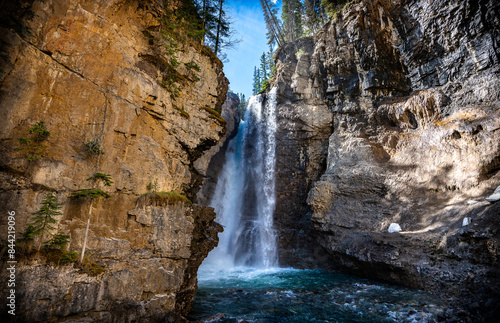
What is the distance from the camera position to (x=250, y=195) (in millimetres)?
24047

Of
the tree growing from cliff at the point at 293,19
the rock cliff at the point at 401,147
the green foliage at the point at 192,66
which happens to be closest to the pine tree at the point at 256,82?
the tree growing from cliff at the point at 293,19

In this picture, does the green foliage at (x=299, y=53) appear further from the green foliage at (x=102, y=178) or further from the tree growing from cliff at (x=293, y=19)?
the green foliage at (x=102, y=178)

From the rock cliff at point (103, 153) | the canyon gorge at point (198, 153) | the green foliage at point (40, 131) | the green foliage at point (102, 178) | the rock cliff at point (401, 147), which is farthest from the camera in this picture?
the rock cliff at point (401, 147)

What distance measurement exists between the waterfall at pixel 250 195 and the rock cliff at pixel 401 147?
3.75 feet

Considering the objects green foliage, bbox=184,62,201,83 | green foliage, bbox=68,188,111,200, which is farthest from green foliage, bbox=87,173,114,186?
green foliage, bbox=184,62,201,83

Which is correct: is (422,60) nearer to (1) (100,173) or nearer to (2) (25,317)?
(1) (100,173)

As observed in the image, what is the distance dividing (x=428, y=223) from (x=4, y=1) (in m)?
17.5

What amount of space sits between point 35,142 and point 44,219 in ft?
6.11

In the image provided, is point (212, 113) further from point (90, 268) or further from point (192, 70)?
point (90, 268)

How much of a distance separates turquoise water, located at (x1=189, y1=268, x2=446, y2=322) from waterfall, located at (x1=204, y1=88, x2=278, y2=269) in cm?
593

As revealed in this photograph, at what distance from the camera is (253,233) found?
66.0ft

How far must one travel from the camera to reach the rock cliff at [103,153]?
5492 mm

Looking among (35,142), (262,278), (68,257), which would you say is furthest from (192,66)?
(262,278)

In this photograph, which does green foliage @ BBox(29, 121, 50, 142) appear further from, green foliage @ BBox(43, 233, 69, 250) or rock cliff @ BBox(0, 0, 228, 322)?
green foliage @ BBox(43, 233, 69, 250)
